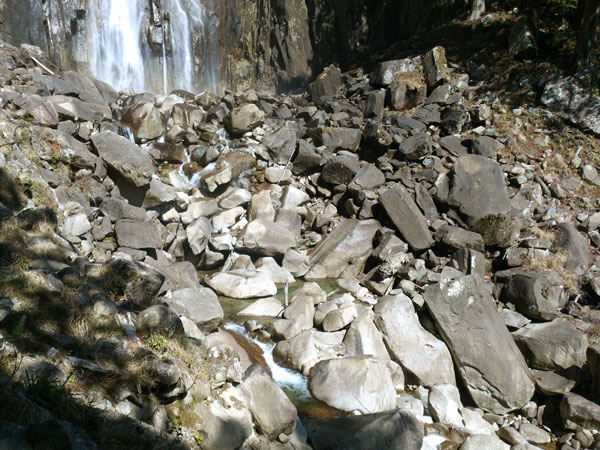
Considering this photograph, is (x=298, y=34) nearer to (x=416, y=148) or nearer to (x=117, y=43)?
(x=117, y=43)

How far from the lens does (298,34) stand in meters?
19.0

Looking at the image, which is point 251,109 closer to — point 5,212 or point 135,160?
point 135,160

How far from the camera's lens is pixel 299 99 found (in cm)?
1544

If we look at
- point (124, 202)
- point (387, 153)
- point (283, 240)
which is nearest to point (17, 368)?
point (124, 202)

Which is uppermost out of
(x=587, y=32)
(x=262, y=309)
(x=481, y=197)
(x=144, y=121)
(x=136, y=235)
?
(x=587, y=32)

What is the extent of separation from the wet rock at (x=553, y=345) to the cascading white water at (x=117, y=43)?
1471 centimetres

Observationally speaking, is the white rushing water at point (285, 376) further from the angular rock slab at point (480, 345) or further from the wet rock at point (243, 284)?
the angular rock slab at point (480, 345)

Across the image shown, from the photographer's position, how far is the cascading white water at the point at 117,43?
49.2 feet

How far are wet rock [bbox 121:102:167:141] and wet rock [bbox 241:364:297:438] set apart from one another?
841 centimetres

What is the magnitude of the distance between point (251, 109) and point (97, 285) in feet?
30.3

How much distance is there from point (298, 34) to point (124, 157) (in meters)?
12.7

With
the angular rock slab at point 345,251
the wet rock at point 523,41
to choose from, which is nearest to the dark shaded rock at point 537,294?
the angular rock slab at point 345,251

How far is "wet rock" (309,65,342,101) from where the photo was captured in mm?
15289

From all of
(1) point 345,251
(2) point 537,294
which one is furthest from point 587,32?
(1) point 345,251
